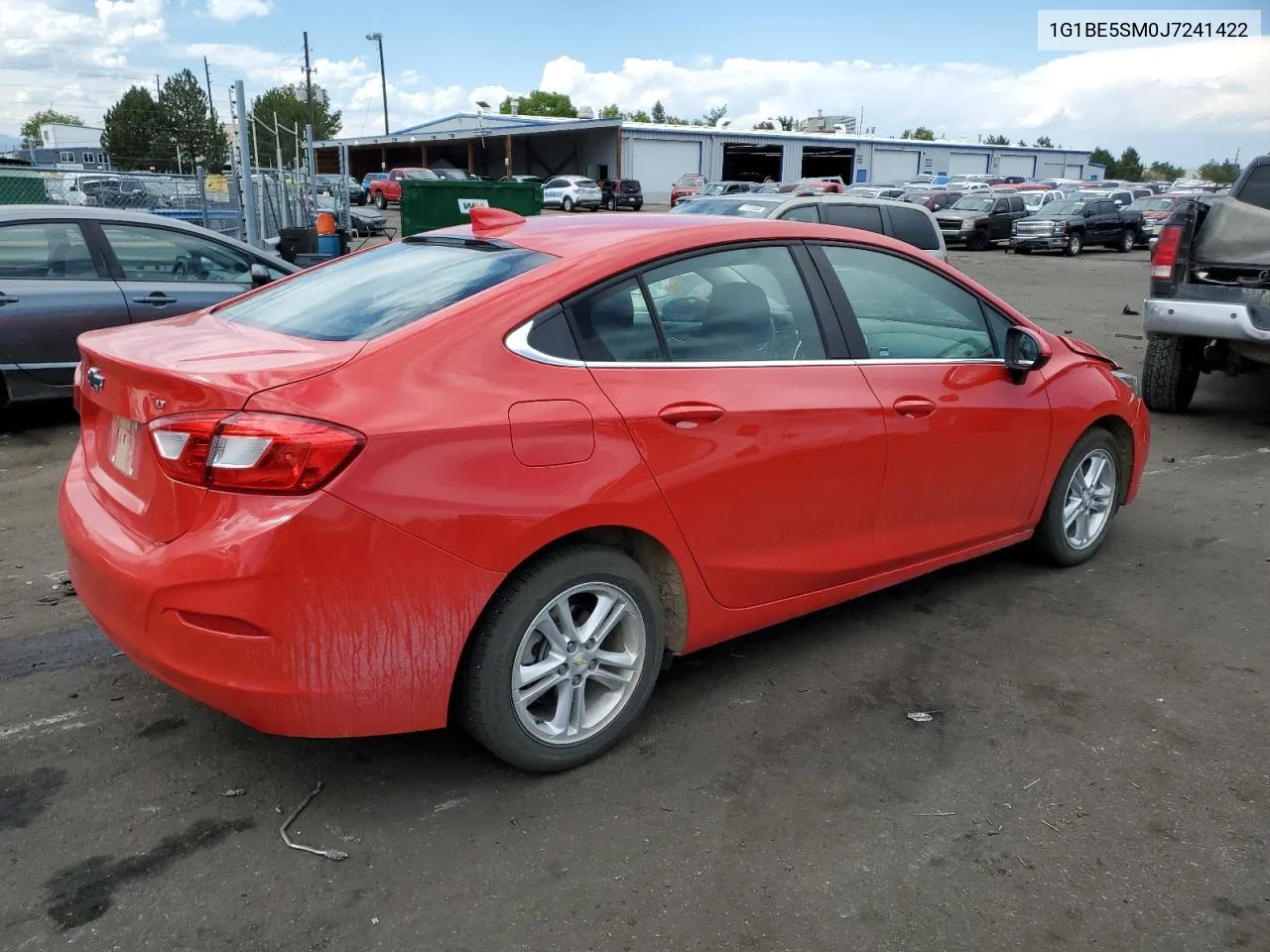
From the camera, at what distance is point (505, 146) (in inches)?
2440

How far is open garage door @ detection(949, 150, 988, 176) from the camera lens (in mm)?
70625

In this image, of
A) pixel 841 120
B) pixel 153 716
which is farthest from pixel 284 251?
pixel 841 120

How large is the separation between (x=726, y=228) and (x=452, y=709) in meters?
1.81

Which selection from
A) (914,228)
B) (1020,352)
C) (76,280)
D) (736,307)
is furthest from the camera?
(914,228)

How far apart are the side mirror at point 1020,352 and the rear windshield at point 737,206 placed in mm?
6932

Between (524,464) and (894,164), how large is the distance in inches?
2814

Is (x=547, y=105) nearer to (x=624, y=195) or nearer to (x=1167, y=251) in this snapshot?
(x=624, y=195)

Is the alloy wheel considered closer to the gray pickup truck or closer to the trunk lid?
the trunk lid

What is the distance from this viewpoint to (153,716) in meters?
3.35

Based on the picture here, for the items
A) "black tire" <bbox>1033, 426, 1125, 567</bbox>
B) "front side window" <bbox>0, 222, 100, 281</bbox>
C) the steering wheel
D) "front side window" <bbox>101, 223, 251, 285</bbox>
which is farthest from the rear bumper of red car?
"front side window" <bbox>101, 223, 251, 285</bbox>

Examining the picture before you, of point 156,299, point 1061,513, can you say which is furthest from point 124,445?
point 156,299

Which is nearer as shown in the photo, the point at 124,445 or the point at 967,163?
the point at 124,445

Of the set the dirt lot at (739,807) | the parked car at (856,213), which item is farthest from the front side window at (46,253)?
the parked car at (856,213)

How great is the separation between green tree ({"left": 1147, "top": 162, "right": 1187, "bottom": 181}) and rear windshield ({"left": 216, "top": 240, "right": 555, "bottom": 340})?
425 ft
